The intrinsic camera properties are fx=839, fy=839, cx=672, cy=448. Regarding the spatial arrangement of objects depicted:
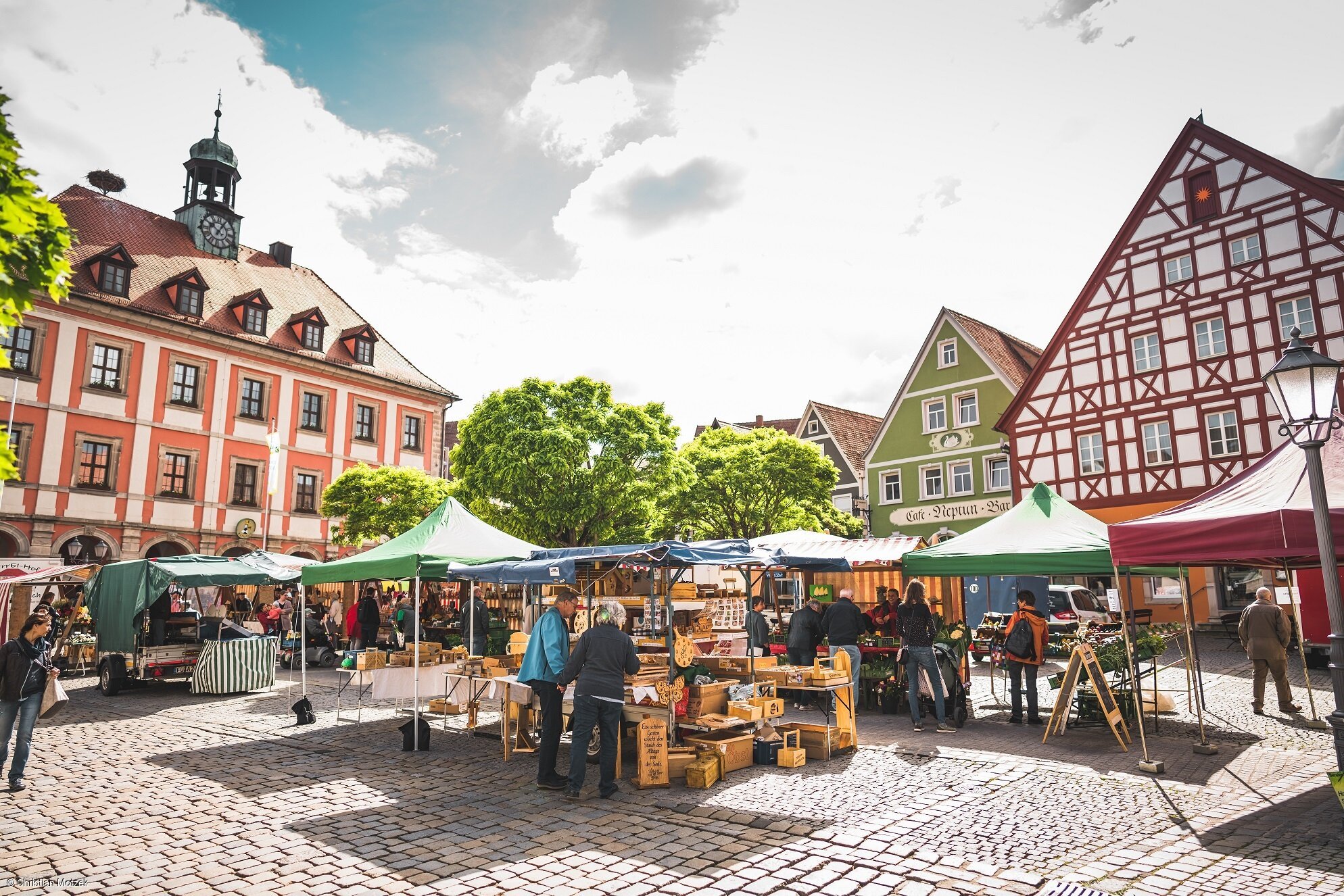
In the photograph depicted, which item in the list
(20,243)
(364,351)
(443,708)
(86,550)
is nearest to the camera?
(20,243)

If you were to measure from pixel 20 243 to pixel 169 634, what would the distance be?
1502 cm

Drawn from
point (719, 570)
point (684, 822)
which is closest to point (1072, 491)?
point (719, 570)

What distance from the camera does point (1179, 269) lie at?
2600cm

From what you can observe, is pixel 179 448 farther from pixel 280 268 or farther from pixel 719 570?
pixel 719 570

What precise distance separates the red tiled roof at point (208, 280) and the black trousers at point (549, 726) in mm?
28772

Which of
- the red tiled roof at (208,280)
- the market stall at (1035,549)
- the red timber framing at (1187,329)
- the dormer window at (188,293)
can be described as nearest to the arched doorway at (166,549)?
the red tiled roof at (208,280)

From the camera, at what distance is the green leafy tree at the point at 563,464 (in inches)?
1063

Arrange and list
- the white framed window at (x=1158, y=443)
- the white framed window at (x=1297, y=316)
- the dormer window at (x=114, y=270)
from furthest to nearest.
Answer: the dormer window at (x=114, y=270) → the white framed window at (x=1158, y=443) → the white framed window at (x=1297, y=316)

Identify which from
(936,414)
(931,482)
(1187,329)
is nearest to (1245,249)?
(1187,329)

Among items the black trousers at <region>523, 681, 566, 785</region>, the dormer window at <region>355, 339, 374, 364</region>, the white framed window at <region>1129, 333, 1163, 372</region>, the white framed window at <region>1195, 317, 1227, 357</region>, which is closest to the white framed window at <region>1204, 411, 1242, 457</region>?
the white framed window at <region>1195, 317, 1227, 357</region>

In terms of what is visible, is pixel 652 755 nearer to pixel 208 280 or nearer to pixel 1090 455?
pixel 1090 455

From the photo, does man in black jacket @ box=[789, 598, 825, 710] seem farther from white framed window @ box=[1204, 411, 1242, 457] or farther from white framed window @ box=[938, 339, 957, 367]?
white framed window @ box=[938, 339, 957, 367]

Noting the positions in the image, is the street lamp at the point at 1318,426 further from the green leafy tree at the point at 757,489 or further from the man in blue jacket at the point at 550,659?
the green leafy tree at the point at 757,489

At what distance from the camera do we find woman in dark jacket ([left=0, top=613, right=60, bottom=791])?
809 cm
